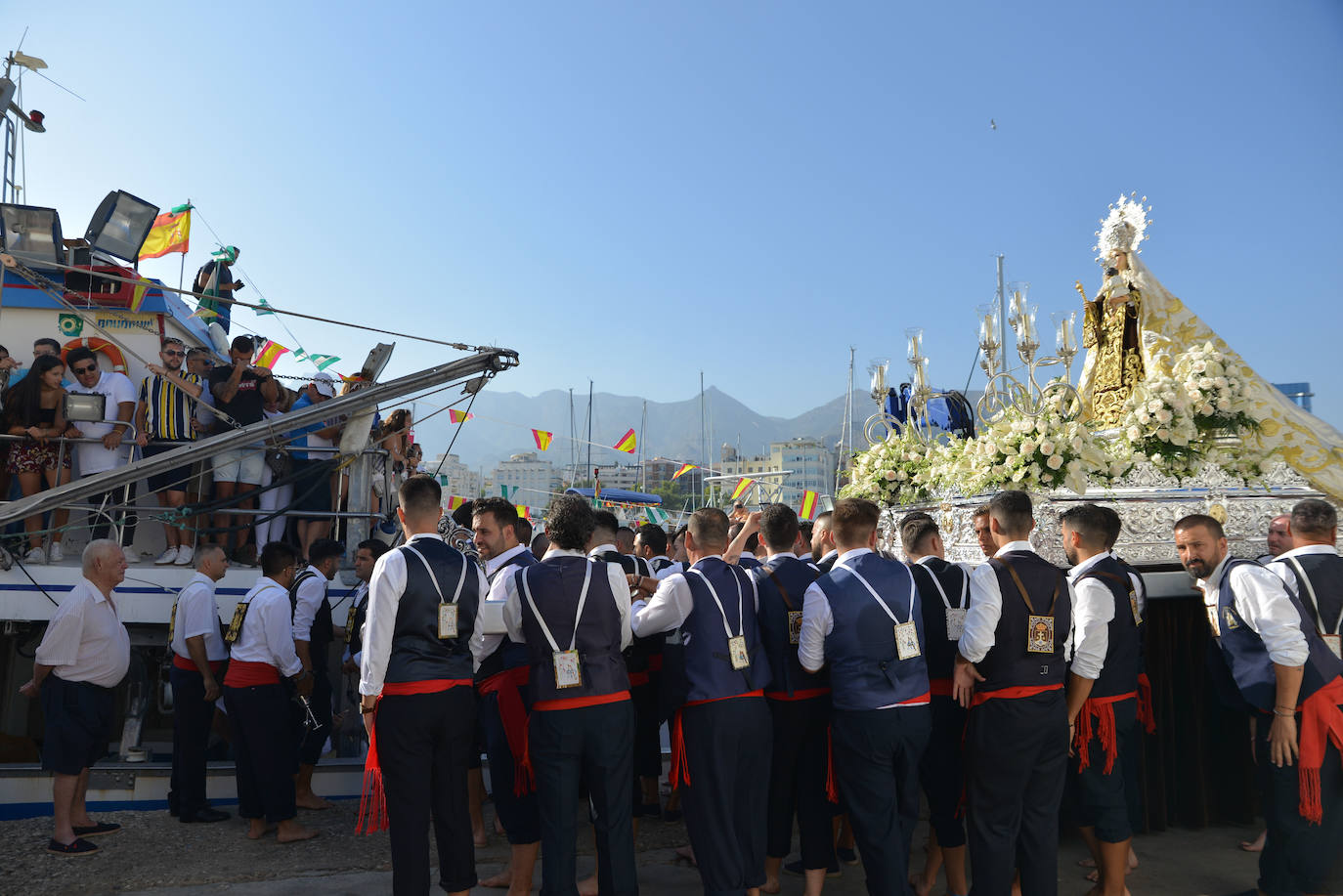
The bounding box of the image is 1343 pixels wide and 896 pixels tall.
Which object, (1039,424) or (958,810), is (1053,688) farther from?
(1039,424)

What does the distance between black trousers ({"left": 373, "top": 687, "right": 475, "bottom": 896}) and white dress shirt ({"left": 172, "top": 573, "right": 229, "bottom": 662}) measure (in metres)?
2.48

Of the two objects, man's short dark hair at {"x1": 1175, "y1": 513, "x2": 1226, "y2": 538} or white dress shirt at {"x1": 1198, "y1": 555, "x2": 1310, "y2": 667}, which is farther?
man's short dark hair at {"x1": 1175, "y1": 513, "x2": 1226, "y2": 538}

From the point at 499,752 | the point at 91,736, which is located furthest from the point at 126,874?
the point at 499,752

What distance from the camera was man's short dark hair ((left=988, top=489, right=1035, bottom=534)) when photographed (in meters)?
4.35

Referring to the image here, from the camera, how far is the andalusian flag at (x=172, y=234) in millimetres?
10984

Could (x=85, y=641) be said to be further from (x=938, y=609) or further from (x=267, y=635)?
(x=938, y=609)

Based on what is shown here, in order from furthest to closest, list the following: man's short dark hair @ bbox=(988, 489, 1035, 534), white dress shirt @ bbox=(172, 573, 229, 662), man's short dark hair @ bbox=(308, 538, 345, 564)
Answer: man's short dark hair @ bbox=(308, 538, 345, 564)
white dress shirt @ bbox=(172, 573, 229, 662)
man's short dark hair @ bbox=(988, 489, 1035, 534)

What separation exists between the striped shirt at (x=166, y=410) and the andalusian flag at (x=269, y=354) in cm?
474

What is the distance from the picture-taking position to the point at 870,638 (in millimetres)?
4207

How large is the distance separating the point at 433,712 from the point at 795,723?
197 cm

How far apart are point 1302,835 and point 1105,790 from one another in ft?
3.09

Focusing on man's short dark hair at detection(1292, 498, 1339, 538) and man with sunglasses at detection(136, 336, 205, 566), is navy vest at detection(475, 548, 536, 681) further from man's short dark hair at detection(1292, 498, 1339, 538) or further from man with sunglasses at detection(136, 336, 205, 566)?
man's short dark hair at detection(1292, 498, 1339, 538)

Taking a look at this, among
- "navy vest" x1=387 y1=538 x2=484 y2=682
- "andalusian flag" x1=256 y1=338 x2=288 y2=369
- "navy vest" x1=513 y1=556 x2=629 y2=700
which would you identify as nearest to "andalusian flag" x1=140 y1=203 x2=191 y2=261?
"andalusian flag" x1=256 y1=338 x2=288 y2=369

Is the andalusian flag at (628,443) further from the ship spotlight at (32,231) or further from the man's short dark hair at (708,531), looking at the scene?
the man's short dark hair at (708,531)
